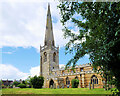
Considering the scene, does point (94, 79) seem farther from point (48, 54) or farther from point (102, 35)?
point (102, 35)

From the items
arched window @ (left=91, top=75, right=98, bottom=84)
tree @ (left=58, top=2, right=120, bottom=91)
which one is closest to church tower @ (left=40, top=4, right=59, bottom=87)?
arched window @ (left=91, top=75, right=98, bottom=84)

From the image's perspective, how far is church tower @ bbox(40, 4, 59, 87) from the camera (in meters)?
51.2

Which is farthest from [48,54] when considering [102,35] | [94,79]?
[102,35]

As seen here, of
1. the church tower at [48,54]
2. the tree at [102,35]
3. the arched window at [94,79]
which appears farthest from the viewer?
the church tower at [48,54]

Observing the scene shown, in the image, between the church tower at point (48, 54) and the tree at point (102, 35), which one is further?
the church tower at point (48, 54)

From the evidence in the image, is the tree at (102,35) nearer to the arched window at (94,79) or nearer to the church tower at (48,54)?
the arched window at (94,79)

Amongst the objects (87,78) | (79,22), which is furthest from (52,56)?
(79,22)

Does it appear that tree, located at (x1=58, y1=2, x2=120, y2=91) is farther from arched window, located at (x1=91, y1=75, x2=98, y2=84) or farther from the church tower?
the church tower

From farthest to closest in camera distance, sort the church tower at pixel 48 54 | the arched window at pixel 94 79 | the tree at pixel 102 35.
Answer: the church tower at pixel 48 54 < the arched window at pixel 94 79 < the tree at pixel 102 35

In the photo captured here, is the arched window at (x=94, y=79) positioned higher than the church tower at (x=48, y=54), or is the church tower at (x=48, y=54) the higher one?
the church tower at (x=48, y=54)

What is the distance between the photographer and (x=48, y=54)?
51281mm

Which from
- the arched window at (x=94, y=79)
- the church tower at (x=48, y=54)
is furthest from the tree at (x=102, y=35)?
the church tower at (x=48, y=54)

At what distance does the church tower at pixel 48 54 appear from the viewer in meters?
51.2

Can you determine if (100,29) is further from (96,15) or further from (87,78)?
(87,78)
